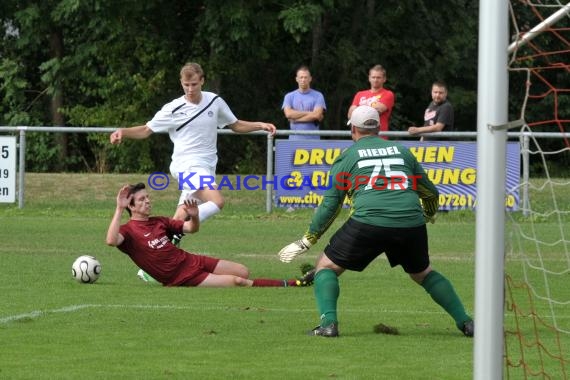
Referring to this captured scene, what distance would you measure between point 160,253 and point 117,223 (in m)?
0.54

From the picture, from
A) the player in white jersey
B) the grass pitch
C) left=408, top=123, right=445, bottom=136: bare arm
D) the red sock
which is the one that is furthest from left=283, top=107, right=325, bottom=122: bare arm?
the red sock

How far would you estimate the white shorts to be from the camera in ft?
46.1

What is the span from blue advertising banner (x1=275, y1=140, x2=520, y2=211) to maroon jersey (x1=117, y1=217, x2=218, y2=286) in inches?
331

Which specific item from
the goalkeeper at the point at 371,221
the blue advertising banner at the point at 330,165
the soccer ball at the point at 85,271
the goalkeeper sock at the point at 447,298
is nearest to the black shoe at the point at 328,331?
the goalkeeper at the point at 371,221

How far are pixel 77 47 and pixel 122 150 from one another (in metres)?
3.09

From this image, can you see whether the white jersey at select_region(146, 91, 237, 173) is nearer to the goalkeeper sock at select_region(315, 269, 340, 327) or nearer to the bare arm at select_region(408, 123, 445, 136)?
the goalkeeper sock at select_region(315, 269, 340, 327)

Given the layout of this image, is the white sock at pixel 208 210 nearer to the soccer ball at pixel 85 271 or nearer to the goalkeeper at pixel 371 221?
the soccer ball at pixel 85 271

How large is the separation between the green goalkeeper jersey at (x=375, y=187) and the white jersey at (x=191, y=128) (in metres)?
4.87

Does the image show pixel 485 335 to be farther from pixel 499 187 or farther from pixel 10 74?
pixel 10 74

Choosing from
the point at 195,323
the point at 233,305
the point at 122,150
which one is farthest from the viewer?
the point at 122,150

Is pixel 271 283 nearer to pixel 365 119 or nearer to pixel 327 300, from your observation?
pixel 327 300

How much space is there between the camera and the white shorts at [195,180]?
46.1 ft

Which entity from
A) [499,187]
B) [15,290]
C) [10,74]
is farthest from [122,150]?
[499,187]

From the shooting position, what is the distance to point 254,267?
569 inches
